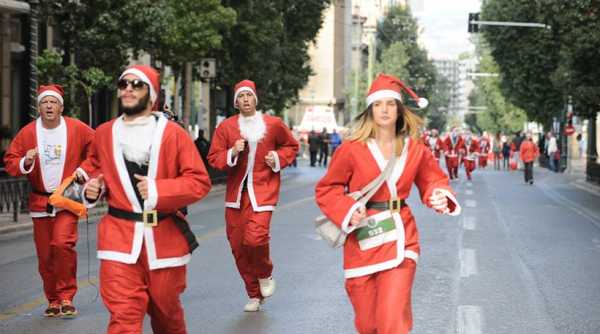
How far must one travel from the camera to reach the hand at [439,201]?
22.2 ft

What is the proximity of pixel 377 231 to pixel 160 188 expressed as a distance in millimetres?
1208

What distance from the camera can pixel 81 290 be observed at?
1170 centimetres

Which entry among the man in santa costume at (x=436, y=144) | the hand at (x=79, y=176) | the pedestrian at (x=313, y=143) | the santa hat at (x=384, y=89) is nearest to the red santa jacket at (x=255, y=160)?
the hand at (x=79, y=176)

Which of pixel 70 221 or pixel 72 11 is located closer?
pixel 70 221

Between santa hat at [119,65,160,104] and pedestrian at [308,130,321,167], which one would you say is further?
pedestrian at [308,130,321,167]

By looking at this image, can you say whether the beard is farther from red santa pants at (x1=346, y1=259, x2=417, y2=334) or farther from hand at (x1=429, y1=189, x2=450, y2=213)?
hand at (x1=429, y1=189, x2=450, y2=213)

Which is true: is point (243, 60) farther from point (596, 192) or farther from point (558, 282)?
point (558, 282)

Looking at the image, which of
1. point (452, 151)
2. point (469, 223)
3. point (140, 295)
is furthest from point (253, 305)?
point (452, 151)

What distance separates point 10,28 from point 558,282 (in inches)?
869

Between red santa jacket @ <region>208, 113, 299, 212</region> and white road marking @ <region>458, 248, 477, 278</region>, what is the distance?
326 cm

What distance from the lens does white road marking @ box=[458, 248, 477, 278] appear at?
1325 centimetres

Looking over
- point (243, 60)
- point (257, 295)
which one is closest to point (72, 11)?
point (243, 60)

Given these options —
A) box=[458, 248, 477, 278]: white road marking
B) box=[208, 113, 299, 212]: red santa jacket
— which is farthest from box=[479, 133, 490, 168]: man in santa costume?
box=[208, 113, 299, 212]: red santa jacket

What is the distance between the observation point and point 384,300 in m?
6.58
